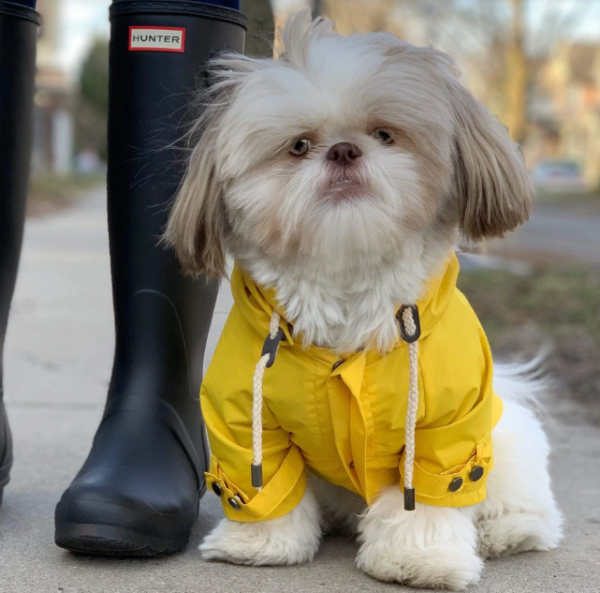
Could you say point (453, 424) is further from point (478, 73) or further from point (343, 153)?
point (478, 73)

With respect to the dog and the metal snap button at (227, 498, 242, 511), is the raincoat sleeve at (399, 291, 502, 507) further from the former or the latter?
the metal snap button at (227, 498, 242, 511)

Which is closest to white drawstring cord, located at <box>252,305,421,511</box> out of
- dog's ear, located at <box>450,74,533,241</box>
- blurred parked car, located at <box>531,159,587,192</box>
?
dog's ear, located at <box>450,74,533,241</box>

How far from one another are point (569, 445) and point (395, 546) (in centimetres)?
157

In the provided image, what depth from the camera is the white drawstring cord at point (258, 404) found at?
1.86m

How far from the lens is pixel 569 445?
10.7 feet

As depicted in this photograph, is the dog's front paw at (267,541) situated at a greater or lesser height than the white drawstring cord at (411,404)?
lesser

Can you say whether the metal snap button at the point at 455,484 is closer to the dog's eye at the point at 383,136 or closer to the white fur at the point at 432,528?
the white fur at the point at 432,528

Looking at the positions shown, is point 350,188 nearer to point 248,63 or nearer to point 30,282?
point 248,63

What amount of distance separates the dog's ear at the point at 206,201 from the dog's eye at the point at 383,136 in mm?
334

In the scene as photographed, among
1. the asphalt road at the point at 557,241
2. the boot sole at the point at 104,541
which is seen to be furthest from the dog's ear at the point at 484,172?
the asphalt road at the point at 557,241

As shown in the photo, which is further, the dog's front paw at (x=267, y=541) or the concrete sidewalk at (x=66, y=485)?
the dog's front paw at (x=267, y=541)

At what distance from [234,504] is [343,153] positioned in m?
0.81

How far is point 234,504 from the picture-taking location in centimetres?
199

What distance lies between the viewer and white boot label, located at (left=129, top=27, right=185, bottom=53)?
86.4 inches
